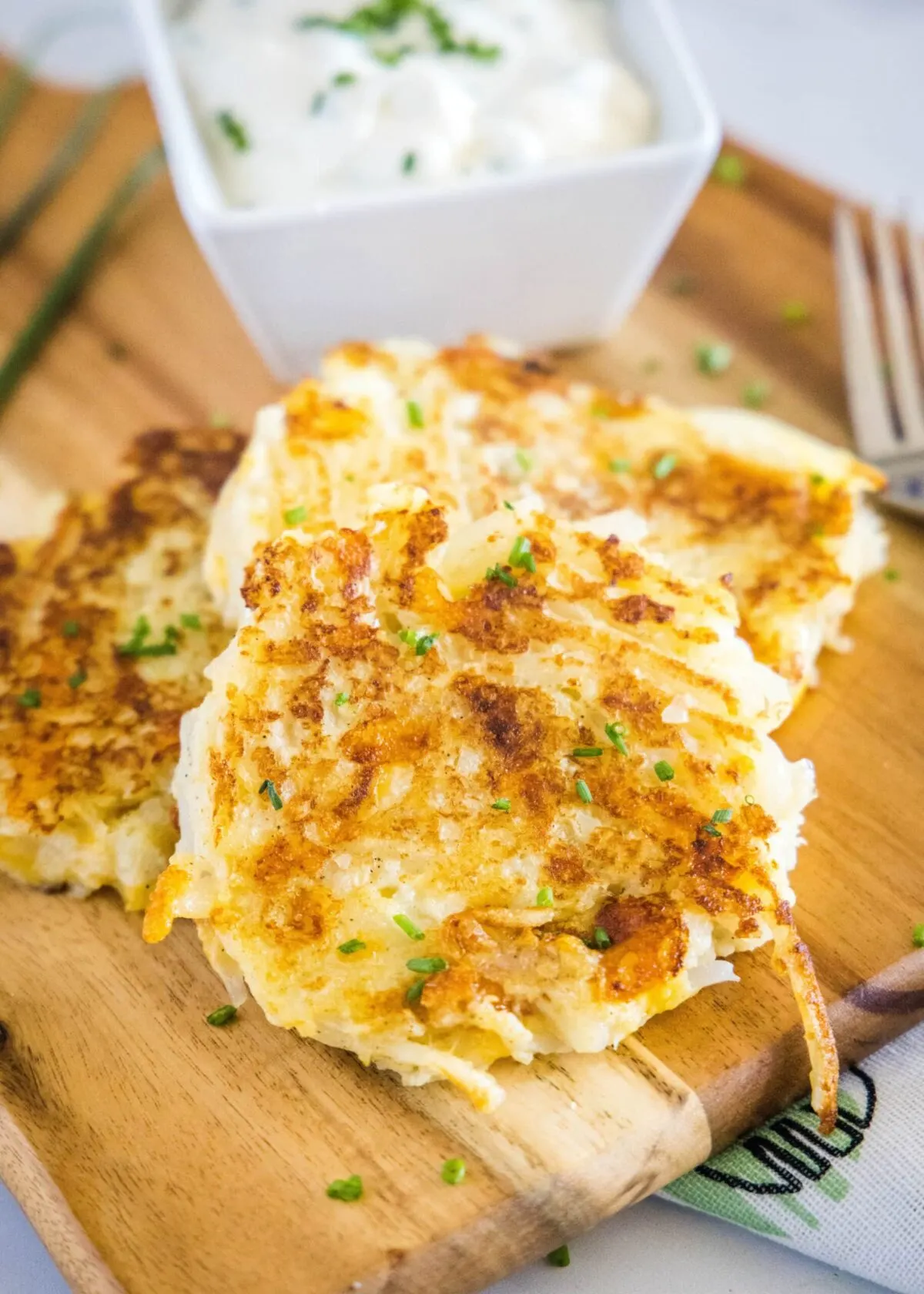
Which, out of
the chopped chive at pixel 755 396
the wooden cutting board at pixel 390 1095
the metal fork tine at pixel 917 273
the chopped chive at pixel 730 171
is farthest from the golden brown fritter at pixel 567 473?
the chopped chive at pixel 730 171

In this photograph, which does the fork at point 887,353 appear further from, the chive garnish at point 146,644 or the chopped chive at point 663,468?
the chive garnish at point 146,644

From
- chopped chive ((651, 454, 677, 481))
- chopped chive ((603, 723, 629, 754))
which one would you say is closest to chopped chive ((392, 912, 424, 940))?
chopped chive ((603, 723, 629, 754))

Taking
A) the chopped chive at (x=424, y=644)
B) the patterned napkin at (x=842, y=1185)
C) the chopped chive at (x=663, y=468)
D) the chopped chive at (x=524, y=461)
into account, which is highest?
the chopped chive at (x=424, y=644)

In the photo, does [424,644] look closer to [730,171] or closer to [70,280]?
[70,280]

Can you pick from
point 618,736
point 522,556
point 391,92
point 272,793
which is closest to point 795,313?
point 391,92

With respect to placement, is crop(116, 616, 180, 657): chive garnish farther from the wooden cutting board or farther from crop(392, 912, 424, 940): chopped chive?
crop(392, 912, 424, 940): chopped chive

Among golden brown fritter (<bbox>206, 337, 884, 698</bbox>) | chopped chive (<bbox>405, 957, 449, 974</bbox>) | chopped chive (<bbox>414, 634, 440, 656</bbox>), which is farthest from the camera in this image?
golden brown fritter (<bbox>206, 337, 884, 698</bbox>)
